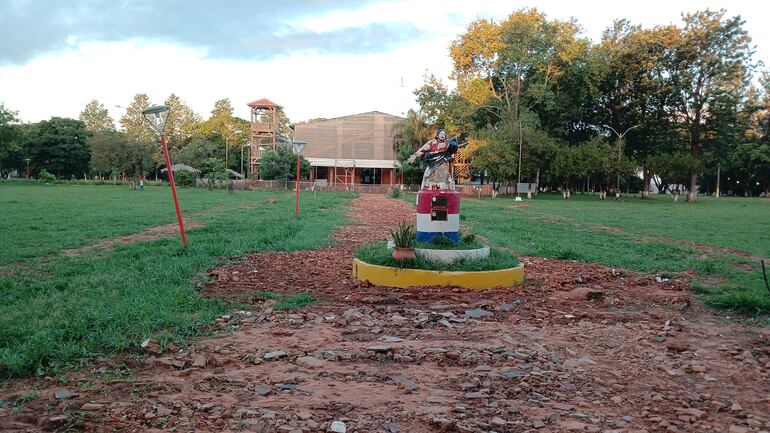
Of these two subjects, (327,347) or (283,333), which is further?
(283,333)

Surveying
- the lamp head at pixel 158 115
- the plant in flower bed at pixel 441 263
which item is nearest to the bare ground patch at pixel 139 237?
the lamp head at pixel 158 115

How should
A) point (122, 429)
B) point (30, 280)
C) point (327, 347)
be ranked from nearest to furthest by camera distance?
1. point (122, 429)
2. point (327, 347)
3. point (30, 280)

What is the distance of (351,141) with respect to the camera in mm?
67062

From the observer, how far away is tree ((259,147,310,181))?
60469mm

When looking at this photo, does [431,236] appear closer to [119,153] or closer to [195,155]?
[119,153]

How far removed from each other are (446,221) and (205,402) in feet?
21.0

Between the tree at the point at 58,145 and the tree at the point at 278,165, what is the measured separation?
30.1 m

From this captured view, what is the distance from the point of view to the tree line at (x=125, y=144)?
57006mm

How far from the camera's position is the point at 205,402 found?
402 centimetres

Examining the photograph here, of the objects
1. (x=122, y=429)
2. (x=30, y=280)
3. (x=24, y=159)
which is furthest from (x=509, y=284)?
(x=24, y=159)

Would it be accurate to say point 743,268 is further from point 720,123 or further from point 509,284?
point 720,123

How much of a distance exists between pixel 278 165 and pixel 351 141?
410 inches

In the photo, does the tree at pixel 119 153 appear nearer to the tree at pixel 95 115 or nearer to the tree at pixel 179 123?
the tree at pixel 179 123

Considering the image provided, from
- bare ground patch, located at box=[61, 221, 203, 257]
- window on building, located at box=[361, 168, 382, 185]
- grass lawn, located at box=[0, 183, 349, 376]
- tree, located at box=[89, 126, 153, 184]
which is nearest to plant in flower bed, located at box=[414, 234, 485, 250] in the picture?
grass lawn, located at box=[0, 183, 349, 376]
